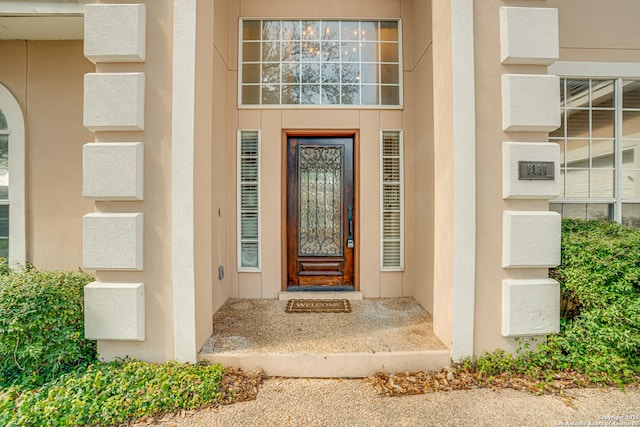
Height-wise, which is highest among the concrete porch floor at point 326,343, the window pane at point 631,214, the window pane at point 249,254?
the window pane at point 631,214

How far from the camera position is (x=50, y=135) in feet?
11.4

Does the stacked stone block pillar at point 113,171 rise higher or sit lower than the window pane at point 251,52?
lower

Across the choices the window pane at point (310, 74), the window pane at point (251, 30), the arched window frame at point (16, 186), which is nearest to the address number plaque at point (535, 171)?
the window pane at point (310, 74)

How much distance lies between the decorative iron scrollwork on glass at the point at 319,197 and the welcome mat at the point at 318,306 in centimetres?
63

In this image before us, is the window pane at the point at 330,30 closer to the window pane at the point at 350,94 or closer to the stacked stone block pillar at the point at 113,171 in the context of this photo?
the window pane at the point at 350,94

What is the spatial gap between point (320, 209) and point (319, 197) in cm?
16

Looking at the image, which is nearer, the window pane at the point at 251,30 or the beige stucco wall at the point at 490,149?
the beige stucco wall at the point at 490,149

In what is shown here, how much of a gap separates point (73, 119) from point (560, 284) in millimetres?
5412

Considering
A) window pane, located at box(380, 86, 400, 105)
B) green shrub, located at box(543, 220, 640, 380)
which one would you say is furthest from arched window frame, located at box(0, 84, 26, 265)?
green shrub, located at box(543, 220, 640, 380)

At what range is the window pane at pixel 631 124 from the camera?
3494 mm

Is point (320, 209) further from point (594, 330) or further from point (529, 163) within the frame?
point (594, 330)

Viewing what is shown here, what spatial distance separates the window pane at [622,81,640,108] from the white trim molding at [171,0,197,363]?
191 inches

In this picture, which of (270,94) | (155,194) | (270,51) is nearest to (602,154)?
(270,94)

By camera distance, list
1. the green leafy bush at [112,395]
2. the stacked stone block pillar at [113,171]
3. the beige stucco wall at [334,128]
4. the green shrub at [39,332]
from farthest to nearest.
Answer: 1. the beige stucco wall at [334,128]
2. the stacked stone block pillar at [113,171]
3. the green shrub at [39,332]
4. the green leafy bush at [112,395]
